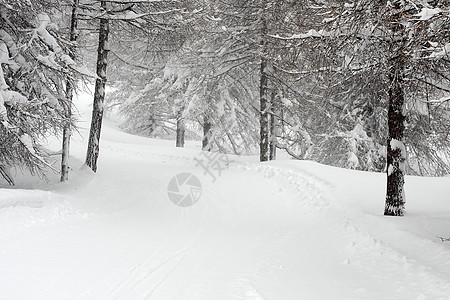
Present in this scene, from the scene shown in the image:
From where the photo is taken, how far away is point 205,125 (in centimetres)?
1959

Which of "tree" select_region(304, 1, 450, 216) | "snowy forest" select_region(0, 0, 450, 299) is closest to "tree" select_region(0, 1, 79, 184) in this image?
"snowy forest" select_region(0, 0, 450, 299)

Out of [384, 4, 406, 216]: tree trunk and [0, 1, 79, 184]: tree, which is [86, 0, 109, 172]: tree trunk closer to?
[0, 1, 79, 184]: tree

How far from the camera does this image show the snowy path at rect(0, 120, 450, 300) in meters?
4.89

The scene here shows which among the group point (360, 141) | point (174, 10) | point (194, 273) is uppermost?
point (174, 10)

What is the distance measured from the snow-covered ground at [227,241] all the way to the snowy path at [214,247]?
0.08ft

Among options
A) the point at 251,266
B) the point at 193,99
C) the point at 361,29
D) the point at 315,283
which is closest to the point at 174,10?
the point at 193,99

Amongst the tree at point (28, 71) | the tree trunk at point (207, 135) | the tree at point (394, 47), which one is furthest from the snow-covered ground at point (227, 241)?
the tree trunk at point (207, 135)

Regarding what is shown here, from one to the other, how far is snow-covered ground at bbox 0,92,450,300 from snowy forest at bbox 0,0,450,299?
0.09 meters

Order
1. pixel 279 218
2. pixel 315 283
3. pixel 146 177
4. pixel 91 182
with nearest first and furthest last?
pixel 315 283
pixel 279 218
pixel 91 182
pixel 146 177

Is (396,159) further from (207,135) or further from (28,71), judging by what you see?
(207,135)

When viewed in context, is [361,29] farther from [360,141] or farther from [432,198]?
[360,141]

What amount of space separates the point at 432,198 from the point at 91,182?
964cm

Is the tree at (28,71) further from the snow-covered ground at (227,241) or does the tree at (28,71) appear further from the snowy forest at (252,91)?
the snow-covered ground at (227,241)

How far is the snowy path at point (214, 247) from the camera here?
4.89 m
